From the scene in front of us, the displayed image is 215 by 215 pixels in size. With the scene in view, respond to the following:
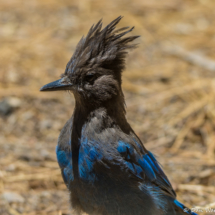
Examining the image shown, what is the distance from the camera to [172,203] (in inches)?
140

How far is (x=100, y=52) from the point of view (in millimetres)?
3117

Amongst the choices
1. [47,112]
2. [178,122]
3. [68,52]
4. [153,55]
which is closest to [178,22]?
[153,55]

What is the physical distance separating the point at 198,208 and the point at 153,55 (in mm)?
3982

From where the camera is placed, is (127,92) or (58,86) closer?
(58,86)

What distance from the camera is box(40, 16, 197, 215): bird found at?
310 centimetres

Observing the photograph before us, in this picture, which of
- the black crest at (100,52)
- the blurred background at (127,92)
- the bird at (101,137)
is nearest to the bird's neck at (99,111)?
the bird at (101,137)

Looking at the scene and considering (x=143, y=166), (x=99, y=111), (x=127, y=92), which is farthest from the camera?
(x=127, y=92)

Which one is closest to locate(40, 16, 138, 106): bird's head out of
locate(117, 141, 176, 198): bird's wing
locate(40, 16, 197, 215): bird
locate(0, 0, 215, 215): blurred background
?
locate(40, 16, 197, 215): bird

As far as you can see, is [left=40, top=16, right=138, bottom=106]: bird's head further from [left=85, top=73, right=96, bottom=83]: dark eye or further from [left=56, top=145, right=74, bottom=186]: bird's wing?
[left=56, top=145, right=74, bottom=186]: bird's wing

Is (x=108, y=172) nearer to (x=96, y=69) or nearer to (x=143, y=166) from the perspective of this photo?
(x=143, y=166)

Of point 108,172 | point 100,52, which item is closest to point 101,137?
point 108,172

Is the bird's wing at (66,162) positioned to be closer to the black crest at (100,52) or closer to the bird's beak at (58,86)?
the bird's beak at (58,86)

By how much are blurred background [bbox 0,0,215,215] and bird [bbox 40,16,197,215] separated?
811 mm

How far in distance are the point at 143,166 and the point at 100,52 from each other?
43.2 inches
